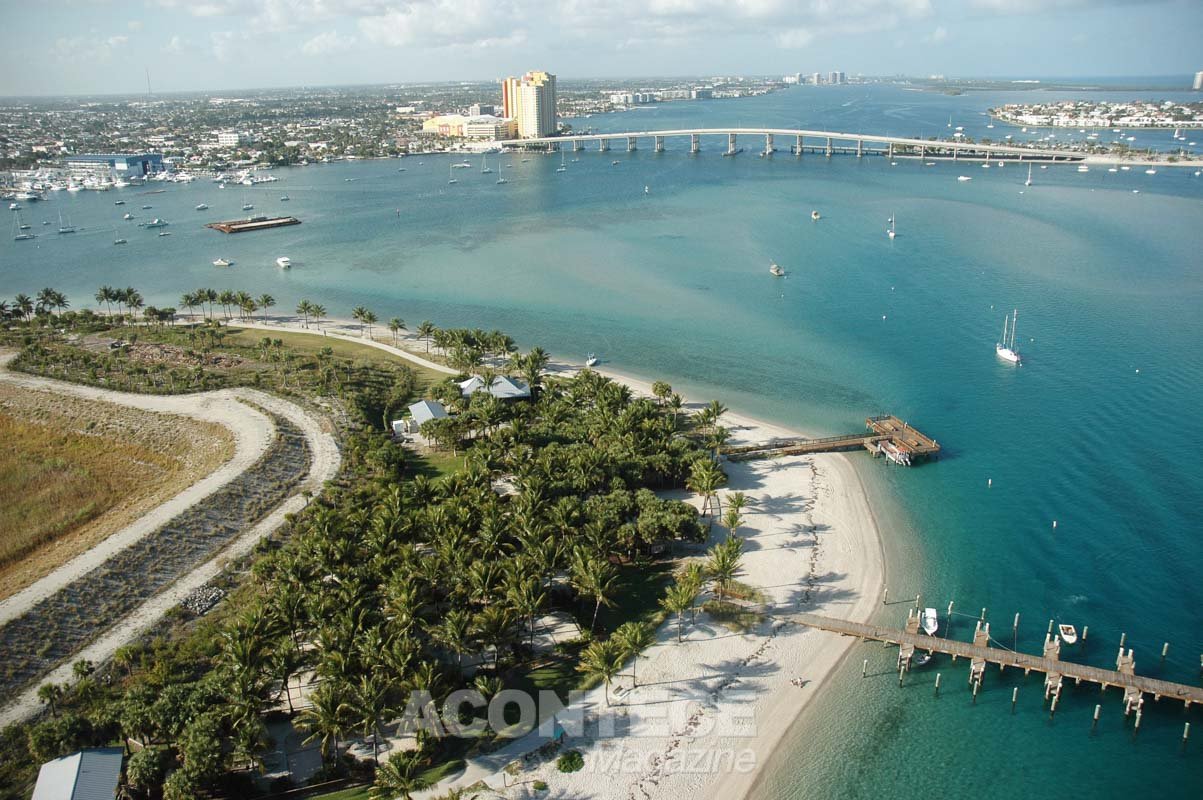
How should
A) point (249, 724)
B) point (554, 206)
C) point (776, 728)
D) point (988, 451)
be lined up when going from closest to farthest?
1. point (249, 724)
2. point (776, 728)
3. point (988, 451)
4. point (554, 206)

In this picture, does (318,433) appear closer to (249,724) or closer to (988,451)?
(249,724)

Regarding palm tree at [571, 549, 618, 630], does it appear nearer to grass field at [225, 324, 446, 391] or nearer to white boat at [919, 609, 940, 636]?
white boat at [919, 609, 940, 636]

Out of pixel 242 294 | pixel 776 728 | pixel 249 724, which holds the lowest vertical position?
pixel 776 728

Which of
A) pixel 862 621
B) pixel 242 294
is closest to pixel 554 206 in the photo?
pixel 242 294

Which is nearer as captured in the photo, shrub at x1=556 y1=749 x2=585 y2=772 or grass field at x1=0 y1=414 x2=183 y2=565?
shrub at x1=556 y1=749 x2=585 y2=772

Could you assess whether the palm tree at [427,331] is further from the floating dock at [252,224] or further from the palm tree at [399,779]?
the floating dock at [252,224]

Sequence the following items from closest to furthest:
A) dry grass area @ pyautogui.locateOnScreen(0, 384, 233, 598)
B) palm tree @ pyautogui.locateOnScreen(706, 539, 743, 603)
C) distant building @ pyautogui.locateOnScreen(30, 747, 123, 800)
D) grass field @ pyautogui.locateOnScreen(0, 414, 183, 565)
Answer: distant building @ pyautogui.locateOnScreen(30, 747, 123, 800)
palm tree @ pyautogui.locateOnScreen(706, 539, 743, 603)
dry grass area @ pyautogui.locateOnScreen(0, 384, 233, 598)
grass field @ pyautogui.locateOnScreen(0, 414, 183, 565)

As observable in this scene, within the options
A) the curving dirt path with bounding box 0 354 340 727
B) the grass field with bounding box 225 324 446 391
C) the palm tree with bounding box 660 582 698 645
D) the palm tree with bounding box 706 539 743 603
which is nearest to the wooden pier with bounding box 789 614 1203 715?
the palm tree with bounding box 706 539 743 603

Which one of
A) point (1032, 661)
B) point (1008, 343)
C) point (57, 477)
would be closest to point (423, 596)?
point (1032, 661)
